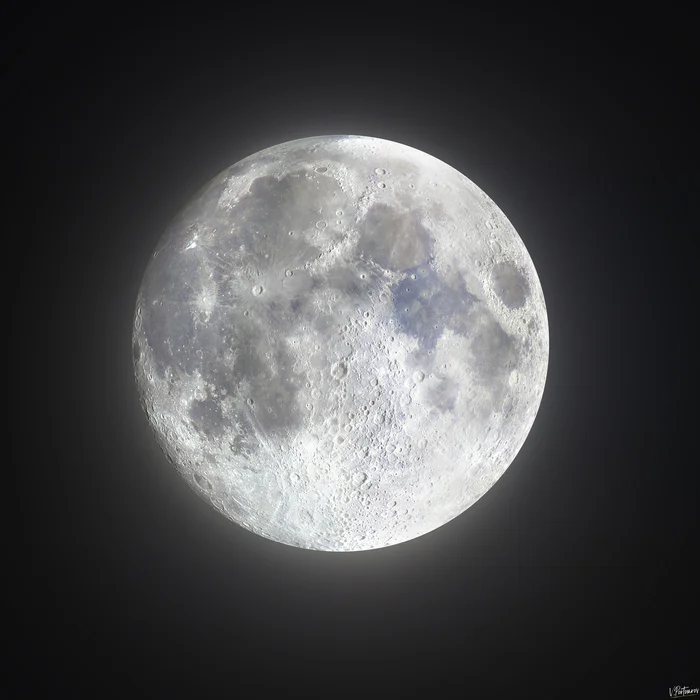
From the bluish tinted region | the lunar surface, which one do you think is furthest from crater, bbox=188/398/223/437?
the bluish tinted region

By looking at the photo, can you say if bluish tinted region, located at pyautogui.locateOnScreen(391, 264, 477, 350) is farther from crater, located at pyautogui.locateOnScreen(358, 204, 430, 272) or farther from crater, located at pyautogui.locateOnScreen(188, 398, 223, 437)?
crater, located at pyautogui.locateOnScreen(188, 398, 223, 437)

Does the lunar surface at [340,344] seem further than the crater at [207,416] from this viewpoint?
No

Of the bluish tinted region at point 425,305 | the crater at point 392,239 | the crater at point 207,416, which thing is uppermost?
the crater at point 392,239

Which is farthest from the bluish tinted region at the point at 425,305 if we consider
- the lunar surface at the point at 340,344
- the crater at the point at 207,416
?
the crater at the point at 207,416

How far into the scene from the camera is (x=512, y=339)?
244 centimetres

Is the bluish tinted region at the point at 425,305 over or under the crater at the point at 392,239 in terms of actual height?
under

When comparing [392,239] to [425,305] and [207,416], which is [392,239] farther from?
[207,416]

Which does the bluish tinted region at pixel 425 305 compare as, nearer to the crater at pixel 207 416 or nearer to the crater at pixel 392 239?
the crater at pixel 392 239

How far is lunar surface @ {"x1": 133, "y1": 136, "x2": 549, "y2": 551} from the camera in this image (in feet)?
7.25

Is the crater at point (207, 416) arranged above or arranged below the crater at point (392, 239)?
below

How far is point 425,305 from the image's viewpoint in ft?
7.38

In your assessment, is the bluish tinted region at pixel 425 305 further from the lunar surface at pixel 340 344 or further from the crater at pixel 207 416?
the crater at pixel 207 416

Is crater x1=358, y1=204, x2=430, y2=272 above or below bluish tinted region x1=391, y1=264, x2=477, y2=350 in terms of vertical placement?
above

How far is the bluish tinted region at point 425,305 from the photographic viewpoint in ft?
7.30
